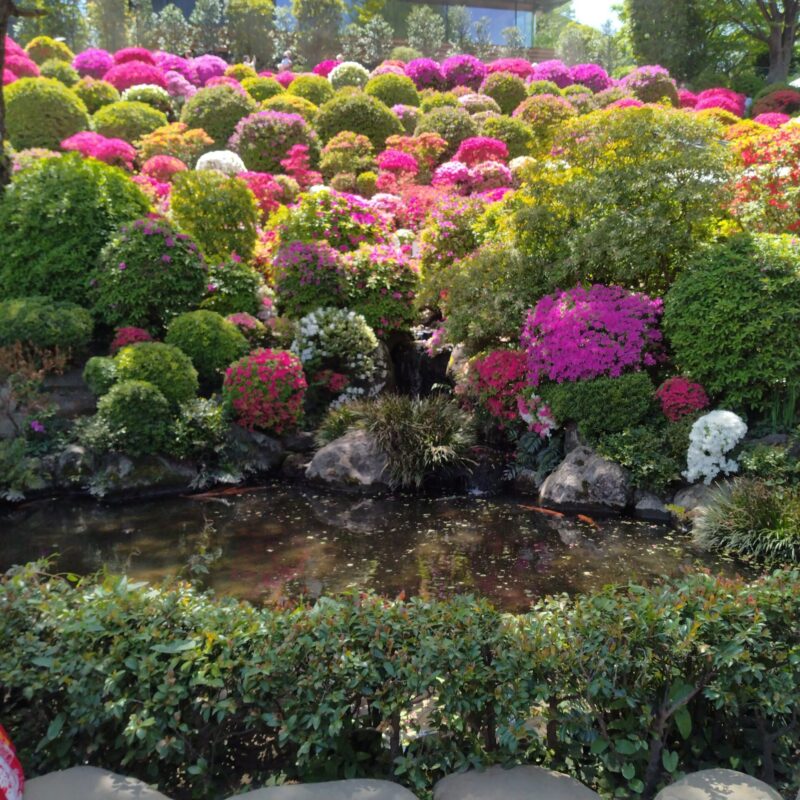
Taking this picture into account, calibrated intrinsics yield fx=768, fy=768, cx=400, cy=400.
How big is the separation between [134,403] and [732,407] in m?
6.65

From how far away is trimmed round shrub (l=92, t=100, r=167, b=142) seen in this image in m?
19.0

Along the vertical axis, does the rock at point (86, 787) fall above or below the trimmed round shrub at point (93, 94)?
below

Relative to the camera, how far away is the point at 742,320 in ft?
26.4

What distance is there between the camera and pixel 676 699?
9.64 ft

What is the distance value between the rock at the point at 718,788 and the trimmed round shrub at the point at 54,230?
9.82 meters

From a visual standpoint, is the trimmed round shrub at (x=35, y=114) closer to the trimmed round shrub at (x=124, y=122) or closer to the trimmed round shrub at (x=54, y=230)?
the trimmed round shrub at (x=124, y=122)

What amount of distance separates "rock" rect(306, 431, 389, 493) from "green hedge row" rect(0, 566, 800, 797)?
5748 millimetres

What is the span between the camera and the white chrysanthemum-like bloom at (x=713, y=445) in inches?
305

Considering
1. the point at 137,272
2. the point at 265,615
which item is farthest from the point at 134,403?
the point at 265,615

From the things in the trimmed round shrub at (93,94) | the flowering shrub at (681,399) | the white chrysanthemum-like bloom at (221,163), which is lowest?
the flowering shrub at (681,399)

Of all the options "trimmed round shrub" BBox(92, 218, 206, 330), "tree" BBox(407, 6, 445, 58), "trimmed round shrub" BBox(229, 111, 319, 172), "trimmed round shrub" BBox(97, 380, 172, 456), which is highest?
"tree" BBox(407, 6, 445, 58)

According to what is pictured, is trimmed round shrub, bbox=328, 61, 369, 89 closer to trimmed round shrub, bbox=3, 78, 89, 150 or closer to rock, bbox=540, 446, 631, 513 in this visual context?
trimmed round shrub, bbox=3, 78, 89, 150

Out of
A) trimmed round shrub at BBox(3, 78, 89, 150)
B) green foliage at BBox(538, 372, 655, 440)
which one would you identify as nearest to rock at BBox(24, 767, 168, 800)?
green foliage at BBox(538, 372, 655, 440)

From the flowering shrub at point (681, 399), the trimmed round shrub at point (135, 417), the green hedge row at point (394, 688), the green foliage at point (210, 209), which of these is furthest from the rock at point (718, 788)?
the green foliage at point (210, 209)
